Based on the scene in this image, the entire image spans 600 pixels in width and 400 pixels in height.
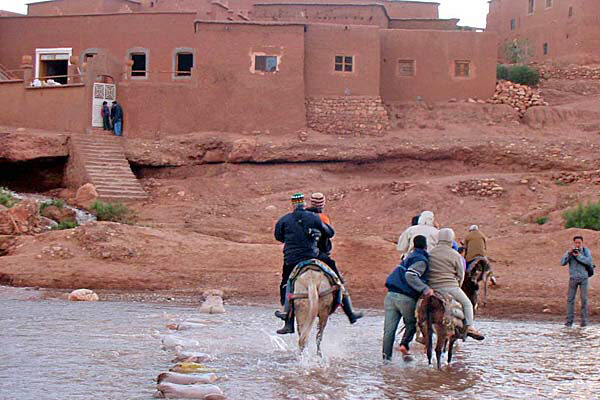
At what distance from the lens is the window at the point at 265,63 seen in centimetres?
3409

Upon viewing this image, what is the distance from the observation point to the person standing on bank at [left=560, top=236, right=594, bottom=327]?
51.4 feet

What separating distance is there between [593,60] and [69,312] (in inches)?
1471

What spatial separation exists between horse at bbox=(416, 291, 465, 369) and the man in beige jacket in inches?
6.4

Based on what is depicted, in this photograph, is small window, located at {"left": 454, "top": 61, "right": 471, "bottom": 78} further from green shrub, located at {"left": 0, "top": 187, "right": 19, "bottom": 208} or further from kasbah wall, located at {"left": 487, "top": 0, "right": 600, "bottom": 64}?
green shrub, located at {"left": 0, "top": 187, "right": 19, "bottom": 208}

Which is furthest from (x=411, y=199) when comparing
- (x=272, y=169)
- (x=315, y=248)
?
(x=315, y=248)

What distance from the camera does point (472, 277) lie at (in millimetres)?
14109

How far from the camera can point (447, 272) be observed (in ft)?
35.4

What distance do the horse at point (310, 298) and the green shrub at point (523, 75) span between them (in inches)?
1337

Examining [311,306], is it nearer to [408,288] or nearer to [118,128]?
[408,288]

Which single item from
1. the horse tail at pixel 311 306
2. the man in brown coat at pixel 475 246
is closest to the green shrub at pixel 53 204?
the man in brown coat at pixel 475 246

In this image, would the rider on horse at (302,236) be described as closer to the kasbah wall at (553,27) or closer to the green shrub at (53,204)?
the green shrub at (53,204)

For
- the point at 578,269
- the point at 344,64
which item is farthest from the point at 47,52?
the point at 578,269

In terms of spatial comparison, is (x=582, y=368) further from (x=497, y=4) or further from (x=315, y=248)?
(x=497, y=4)

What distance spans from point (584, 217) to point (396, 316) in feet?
49.9
